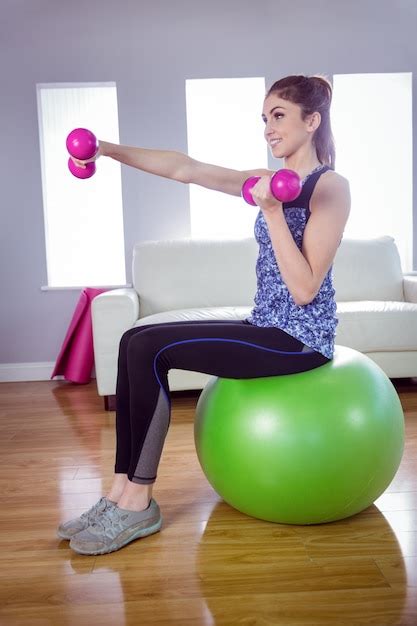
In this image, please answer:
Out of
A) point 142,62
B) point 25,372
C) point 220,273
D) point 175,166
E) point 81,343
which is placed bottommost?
point 25,372

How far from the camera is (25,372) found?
3887mm

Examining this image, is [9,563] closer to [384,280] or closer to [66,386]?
[66,386]

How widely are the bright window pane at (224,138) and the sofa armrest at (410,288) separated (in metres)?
1.01

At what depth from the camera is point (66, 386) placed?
3668mm

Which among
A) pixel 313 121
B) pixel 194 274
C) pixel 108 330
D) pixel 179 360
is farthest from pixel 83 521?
pixel 194 274

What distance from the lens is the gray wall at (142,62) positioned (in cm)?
372

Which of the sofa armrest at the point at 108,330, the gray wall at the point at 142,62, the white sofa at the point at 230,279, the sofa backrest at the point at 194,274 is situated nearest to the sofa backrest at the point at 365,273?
the white sofa at the point at 230,279

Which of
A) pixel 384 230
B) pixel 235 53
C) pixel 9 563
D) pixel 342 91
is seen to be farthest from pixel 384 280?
pixel 9 563

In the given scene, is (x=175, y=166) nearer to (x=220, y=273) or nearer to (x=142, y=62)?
(x=220, y=273)

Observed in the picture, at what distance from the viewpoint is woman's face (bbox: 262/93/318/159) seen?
1.58 metres

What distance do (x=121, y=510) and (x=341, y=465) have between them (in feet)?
1.91

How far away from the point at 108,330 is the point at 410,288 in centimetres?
176

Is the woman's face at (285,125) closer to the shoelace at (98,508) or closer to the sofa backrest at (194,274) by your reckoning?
the shoelace at (98,508)

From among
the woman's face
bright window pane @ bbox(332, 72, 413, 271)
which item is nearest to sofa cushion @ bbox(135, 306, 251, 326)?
bright window pane @ bbox(332, 72, 413, 271)
